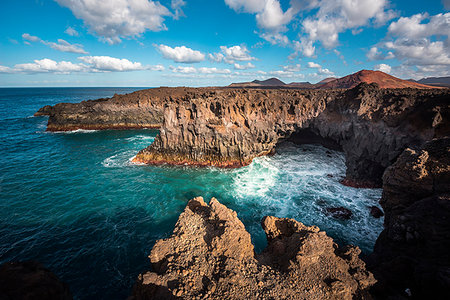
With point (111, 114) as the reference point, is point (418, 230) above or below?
below

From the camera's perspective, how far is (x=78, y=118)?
178ft

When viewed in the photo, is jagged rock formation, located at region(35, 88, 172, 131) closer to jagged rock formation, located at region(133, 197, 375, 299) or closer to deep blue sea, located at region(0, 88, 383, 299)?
deep blue sea, located at region(0, 88, 383, 299)

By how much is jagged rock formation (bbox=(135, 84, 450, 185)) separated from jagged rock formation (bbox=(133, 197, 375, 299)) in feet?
63.1

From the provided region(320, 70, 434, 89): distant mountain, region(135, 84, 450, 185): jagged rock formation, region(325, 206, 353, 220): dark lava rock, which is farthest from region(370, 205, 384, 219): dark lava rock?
region(320, 70, 434, 89): distant mountain

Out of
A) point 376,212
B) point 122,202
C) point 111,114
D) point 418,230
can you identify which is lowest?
point 122,202

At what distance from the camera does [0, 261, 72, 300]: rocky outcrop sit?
4.88m

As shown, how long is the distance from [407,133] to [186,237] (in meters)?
24.0

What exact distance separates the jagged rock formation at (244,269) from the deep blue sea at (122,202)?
666 cm

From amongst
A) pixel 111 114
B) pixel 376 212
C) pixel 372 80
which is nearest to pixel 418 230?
pixel 376 212

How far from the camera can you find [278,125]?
30.6 meters

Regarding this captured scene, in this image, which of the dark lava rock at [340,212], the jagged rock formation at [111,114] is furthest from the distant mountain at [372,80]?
the jagged rock formation at [111,114]

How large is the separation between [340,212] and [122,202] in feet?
74.1

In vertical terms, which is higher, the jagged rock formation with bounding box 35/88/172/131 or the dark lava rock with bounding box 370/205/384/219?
the jagged rock formation with bounding box 35/88/172/131

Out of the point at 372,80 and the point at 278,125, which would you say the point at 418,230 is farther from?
the point at 372,80
